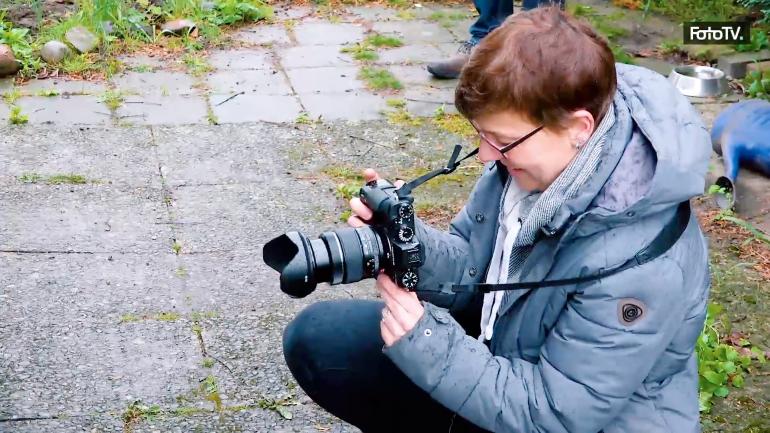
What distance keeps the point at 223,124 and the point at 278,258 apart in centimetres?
297

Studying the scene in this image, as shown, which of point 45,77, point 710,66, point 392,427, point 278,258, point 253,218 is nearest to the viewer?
point 278,258

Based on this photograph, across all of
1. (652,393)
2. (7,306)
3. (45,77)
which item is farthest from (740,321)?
(45,77)

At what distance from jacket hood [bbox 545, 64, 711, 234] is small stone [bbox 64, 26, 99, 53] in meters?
4.54

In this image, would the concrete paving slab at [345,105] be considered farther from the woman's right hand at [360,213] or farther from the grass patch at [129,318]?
the woman's right hand at [360,213]

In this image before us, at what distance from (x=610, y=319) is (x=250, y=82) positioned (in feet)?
13.4

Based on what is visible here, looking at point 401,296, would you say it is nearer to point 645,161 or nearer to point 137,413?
point 645,161

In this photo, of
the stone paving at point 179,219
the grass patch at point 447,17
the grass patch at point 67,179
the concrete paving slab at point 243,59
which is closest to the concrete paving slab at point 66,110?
the stone paving at point 179,219

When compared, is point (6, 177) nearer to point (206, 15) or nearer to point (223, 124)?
point (223, 124)

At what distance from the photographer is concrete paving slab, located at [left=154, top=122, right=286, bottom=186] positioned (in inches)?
178

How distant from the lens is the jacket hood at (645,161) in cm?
188

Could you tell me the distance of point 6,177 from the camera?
441 centimetres

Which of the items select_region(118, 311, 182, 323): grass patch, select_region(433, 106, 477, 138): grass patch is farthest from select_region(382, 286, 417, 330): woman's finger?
select_region(433, 106, 477, 138): grass patch

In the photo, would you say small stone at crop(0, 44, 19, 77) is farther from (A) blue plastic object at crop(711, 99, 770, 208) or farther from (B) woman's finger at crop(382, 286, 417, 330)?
(B) woman's finger at crop(382, 286, 417, 330)

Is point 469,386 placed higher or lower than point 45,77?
Result: higher
